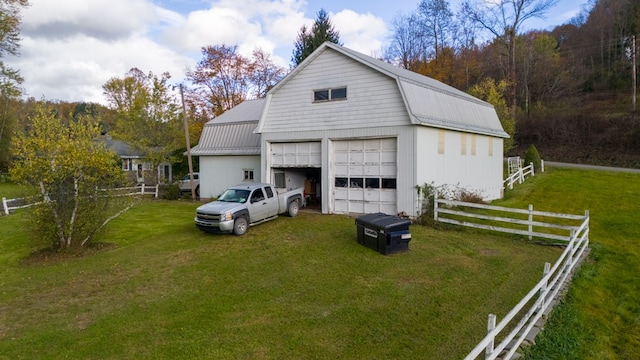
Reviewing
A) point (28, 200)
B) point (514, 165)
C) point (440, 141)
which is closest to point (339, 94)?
point (440, 141)

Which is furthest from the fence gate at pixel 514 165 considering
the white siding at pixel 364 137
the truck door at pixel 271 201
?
the truck door at pixel 271 201

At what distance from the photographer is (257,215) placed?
46.3 ft

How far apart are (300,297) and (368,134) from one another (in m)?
9.18

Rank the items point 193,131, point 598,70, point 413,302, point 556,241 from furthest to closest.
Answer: point 598,70 → point 193,131 → point 556,241 → point 413,302

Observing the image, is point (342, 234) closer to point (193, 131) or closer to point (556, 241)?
point (556, 241)

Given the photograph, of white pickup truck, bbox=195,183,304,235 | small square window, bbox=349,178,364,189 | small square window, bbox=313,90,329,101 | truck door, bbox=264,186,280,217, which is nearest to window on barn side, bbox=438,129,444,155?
small square window, bbox=349,178,364,189

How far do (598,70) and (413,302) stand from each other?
54.9 meters

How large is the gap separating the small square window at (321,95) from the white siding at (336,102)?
0.18 meters

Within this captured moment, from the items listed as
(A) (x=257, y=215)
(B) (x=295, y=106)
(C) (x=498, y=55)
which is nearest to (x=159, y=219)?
(A) (x=257, y=215)

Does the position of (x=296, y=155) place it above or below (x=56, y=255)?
above

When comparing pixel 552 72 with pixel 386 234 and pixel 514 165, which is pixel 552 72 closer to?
pixel 514 165

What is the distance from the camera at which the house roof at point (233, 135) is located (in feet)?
72.2

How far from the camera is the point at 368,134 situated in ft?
50.5

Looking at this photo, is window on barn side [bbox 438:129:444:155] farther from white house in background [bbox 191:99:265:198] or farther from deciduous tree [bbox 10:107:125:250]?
deciduous tree [bbox 10:107:125:250]
